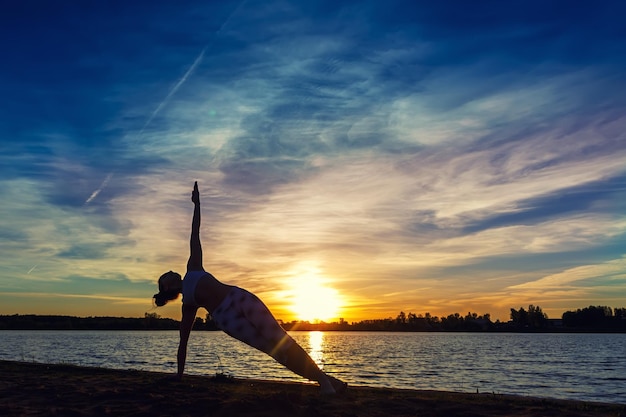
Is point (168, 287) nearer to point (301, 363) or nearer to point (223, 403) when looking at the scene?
point (223, 403)

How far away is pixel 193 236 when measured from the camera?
943 cm

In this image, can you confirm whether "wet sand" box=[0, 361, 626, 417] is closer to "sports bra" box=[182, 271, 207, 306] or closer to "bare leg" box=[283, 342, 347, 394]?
"bare leg" box=[283, 342, 347, 394]

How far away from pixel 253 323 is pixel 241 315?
229mm

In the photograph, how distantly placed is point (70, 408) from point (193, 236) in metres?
3.37

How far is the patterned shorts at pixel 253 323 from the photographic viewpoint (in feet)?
25.7

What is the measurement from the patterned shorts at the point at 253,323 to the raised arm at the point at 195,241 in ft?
3.56

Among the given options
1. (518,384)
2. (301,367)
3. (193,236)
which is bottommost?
(518,384)

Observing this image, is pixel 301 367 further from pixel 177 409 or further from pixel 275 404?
pixel 177 409

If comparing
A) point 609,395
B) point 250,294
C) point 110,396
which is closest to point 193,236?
point 250,294

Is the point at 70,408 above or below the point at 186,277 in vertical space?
below

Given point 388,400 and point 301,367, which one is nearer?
point 301,367

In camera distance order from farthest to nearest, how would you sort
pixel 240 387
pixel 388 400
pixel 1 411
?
1. pixel 240 387
2. pixel 388 400
3. pixel 1 411

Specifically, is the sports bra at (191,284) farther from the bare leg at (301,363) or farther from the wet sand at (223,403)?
the bare leg at (301,363)

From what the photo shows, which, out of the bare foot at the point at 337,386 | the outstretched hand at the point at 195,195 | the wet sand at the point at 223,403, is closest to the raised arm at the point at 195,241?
the outstretched hand at the point at 195,195
